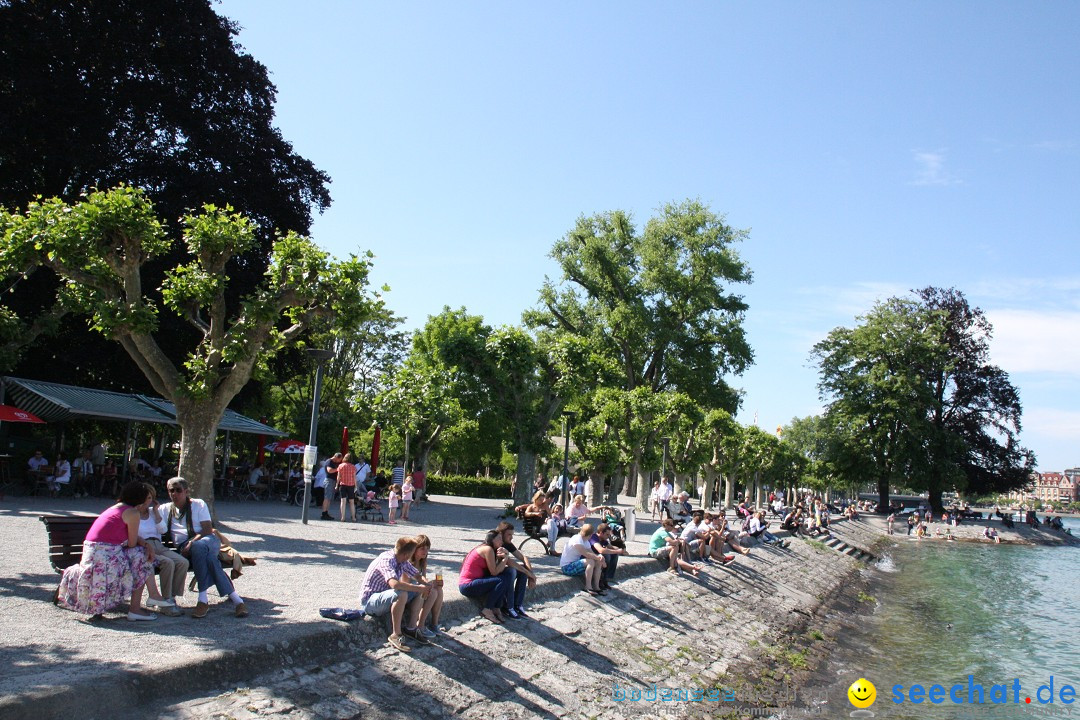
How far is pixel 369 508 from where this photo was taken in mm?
20562

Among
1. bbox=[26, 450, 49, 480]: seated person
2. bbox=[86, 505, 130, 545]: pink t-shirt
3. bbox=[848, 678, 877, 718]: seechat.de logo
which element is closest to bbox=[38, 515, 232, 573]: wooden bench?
bbox=[86, 505, 130, 545]: pink t-shirt

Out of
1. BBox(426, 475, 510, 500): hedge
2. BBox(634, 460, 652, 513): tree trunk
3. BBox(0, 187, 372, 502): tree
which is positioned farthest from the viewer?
BBox(426, 475, 510, 500): hedge

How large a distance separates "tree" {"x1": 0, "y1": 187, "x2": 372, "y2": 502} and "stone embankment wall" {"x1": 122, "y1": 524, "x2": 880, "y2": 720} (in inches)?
265

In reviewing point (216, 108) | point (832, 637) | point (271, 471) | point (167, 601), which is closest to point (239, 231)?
point (167, 601)

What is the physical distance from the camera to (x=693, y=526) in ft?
60.0

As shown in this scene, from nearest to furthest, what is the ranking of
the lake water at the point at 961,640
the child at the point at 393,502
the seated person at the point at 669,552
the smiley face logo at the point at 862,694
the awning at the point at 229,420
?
the smiley face logo at the point at 862,694 < the lake water at the point at 961,640 < the seated person at the point at 669,552 < the child at the point at 393,502 < the awning at the point at 229,420

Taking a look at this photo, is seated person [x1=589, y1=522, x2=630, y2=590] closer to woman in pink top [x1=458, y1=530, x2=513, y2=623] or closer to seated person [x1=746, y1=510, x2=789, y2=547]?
woman in pink top [x1=458, y1=530, x2=513, y2=623]

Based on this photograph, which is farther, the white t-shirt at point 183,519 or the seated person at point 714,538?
the seated person at point 714,538

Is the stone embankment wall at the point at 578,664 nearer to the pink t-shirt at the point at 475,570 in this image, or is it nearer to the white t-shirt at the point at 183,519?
the pink t-shirt at the point at 475,570

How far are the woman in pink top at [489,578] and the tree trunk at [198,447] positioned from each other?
6376 mm

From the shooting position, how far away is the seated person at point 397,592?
8.26 meters

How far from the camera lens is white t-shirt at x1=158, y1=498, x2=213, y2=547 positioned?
28.1ft

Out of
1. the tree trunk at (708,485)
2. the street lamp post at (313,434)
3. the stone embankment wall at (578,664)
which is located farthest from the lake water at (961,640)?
the tree trunk at (708,485)

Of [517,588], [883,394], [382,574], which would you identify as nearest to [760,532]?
[517,588]
